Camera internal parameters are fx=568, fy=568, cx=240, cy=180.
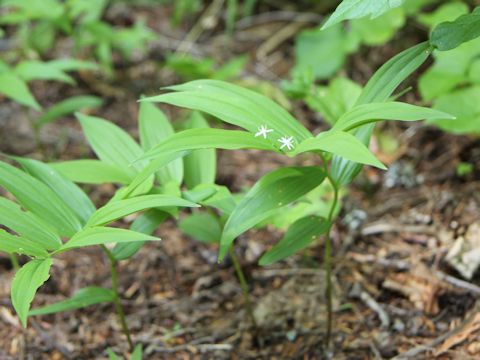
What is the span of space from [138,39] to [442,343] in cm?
278

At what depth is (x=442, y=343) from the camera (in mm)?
2070

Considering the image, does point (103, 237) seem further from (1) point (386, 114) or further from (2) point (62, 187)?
(1) point (386, 114)

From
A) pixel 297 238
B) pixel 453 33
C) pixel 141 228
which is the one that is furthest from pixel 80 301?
pixel 453 33

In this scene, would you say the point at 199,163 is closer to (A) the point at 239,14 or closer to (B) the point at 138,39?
(B) the point at 138,39

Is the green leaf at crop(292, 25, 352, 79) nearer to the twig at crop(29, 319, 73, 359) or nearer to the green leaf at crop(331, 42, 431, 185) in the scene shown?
the green leaf at crop(331, 42, 431, 185)

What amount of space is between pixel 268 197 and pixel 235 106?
0.29 m

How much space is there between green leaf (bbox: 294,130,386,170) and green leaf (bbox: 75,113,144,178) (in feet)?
2.47

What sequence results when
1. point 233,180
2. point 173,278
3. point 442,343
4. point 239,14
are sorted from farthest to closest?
point 239,14 → point 233,180 → point 173,278 → point 442,343

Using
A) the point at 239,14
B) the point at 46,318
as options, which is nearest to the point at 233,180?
the point at 46,318

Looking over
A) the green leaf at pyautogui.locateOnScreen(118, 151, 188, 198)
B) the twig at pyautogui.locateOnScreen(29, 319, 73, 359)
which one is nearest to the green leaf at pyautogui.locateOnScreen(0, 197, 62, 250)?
the green leaf at pyautogui.locateOnScreen(118, 151, 188, 198)

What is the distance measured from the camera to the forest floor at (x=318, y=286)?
224cm

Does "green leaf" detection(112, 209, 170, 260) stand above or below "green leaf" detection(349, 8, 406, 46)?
below

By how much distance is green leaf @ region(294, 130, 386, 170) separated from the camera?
139 cm

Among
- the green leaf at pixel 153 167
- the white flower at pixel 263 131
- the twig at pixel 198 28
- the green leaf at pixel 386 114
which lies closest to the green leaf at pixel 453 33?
the green leaf at pixel 386 114
